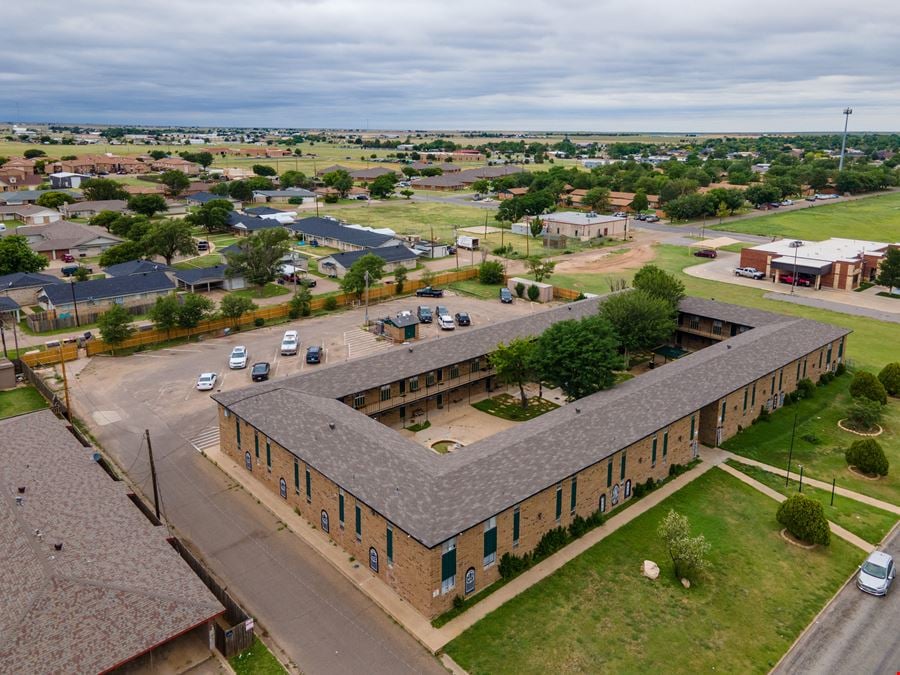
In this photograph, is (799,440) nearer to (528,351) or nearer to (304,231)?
(528,351)

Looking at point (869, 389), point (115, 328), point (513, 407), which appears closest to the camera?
point (869, 389)

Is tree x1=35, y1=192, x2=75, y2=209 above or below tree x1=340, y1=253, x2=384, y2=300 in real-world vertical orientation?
above

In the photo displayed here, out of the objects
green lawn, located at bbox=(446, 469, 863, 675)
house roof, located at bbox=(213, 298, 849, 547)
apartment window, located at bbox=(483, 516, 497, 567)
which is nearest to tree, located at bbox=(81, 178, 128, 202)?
house roof, located at bbox=(213, 298, 849, 547)

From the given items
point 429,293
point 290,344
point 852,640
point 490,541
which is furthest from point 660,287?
point 490,541

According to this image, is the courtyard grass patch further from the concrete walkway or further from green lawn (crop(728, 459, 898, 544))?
green lawn (crop(728, 459, 898, 544))

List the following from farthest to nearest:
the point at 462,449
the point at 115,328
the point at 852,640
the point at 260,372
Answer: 1. the point at 115,328
2. the point at 260,372
3. the point at 462,449
4. the point at 852,640

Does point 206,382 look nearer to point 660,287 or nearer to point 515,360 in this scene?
point 515,360

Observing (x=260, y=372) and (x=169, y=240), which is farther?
(x=169, y=240)
